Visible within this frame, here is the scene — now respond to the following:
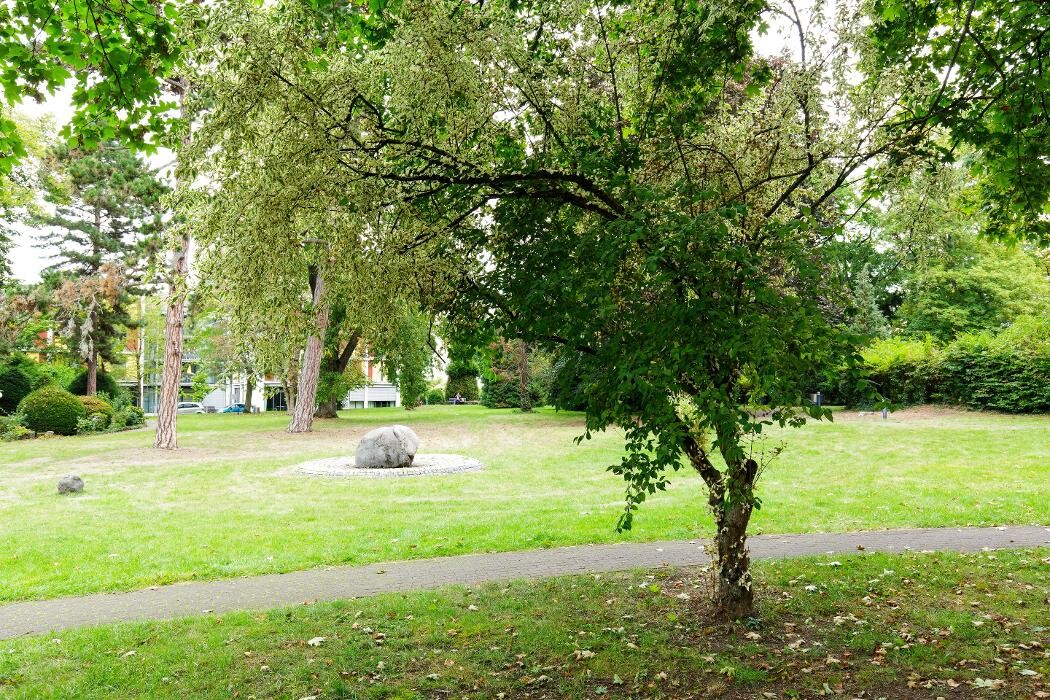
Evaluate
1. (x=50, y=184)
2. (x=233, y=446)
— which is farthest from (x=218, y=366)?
(x=233, y=446)

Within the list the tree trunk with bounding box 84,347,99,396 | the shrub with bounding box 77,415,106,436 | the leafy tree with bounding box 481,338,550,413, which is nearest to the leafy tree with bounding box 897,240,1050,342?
the leafy tree with bounding box 481,338,550,413

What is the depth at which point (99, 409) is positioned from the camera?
28.7 metres

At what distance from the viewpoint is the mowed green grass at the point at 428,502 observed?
9047mm

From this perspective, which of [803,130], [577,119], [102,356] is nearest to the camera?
[577,119]

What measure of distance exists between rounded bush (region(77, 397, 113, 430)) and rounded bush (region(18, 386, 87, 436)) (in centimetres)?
100

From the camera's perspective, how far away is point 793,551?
8.51 m

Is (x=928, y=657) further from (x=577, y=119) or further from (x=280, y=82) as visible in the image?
(x=280, y=82)

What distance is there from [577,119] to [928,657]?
4790 mm

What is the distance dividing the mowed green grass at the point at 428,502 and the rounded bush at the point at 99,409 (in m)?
6.43

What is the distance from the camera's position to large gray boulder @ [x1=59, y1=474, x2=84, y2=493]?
1386 cm

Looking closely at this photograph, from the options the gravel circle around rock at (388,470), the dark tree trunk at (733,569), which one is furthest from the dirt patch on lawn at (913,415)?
the dark tree trunk at (733,569)

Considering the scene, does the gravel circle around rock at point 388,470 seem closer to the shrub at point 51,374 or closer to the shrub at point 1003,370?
the shrub at point 1003,370

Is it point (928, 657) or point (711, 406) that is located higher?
point (711, 406)

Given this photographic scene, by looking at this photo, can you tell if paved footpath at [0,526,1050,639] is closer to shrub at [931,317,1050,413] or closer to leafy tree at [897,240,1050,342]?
shrub at [931,317,1050,413]
